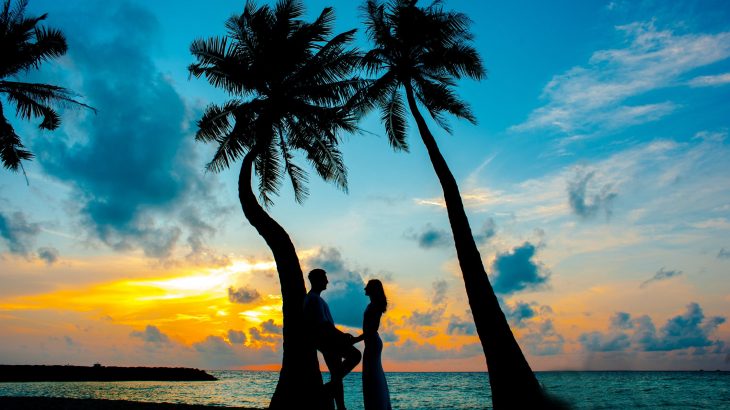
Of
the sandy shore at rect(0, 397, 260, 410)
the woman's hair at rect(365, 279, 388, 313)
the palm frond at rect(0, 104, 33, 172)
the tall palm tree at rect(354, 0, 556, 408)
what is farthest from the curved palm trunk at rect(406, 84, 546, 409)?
the palm frond at rect(0, 104, 33, 172)

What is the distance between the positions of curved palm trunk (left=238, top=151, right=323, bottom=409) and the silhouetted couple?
8.93 ft

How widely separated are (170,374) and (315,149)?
74.4 meters

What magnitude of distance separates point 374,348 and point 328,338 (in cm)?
114

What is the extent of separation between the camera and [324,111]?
15438 mm

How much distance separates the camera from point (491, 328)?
1227 centimetres

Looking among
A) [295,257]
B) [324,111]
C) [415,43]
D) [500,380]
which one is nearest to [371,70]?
[415,43]

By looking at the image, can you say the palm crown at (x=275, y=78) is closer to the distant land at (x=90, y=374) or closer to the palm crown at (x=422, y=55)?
the palm crown at (x=422, y=55)

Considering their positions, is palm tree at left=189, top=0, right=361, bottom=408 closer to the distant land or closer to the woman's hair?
the woman's hair

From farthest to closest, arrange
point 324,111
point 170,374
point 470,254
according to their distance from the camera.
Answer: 1. point 170,374
2. point 324,111
3. point 470,254

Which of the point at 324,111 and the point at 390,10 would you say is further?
the point at 390,10

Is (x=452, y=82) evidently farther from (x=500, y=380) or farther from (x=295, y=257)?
(x=500, y=380)

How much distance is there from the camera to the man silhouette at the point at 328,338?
8031 mm

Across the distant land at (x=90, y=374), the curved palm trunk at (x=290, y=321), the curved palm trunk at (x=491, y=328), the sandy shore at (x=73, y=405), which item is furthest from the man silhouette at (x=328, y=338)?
the distant land at (x=90, y=374)

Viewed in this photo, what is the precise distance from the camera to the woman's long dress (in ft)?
23.6
